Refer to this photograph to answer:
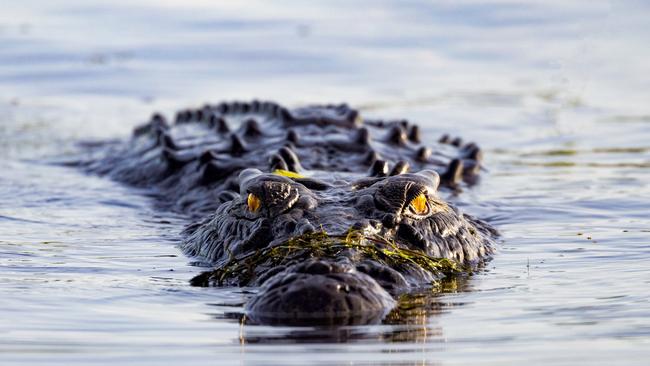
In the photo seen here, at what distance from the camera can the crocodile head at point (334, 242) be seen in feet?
21.1

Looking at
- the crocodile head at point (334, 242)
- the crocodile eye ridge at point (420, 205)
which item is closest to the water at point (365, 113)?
the crocodile head at point (334, 242)

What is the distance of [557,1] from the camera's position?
24297 millimetres

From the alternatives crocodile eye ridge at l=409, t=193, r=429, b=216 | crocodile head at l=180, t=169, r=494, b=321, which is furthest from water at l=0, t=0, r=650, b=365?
crocodile eye ridge at l=409, t=193, r=429, b=216

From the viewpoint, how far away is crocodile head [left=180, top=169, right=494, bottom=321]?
643 cm

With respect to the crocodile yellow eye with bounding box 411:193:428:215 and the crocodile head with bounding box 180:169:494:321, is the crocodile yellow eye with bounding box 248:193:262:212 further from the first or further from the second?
the crocodile yellow eye with bounding box 411:193:428:215

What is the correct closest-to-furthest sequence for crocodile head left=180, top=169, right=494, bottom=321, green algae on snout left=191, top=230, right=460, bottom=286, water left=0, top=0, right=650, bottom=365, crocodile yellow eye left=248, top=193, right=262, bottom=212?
water left=0, top=0, right=650, bottom=365 < crocodile head left=180, top=169, right=494, bottom=321 < green algae on snout left=191, top=230, right=460, bottom=286 < crocodile yellow eye left=248, top=193, right=262, bottom=212

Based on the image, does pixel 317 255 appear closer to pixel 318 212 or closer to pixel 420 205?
pixel 318 212

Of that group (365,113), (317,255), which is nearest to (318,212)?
(317,255)

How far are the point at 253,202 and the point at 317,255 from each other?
1000mm

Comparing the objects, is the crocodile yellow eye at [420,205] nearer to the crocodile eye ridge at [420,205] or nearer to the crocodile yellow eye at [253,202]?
the crocodile eye ridge at [420,205]

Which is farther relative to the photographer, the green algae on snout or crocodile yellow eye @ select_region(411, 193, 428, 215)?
crocodile yellow eye @ select_region(411, 193, 428, 215)

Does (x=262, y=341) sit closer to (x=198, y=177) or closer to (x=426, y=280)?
(x=426, y=280)

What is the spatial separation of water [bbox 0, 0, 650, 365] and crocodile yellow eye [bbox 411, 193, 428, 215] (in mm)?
545

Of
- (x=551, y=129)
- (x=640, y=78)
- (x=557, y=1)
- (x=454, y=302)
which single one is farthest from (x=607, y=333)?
(x=557, y=1)
